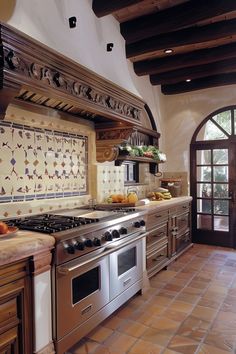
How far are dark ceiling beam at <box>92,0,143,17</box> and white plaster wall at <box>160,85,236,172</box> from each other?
98.0 inches

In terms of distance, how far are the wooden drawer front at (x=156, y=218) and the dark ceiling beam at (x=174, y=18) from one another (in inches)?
81.7

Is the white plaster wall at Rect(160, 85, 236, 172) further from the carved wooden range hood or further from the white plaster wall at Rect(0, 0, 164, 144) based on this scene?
the carved wooden range hood

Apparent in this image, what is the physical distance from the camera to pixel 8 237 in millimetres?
1590

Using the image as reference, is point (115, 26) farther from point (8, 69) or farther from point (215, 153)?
point (215, 153)

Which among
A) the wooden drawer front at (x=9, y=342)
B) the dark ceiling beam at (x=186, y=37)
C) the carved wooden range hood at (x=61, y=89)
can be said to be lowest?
the wooden drawer front at (x=9, y=342)

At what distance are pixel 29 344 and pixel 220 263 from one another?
2.94 metres

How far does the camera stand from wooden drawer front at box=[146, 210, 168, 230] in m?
3.08

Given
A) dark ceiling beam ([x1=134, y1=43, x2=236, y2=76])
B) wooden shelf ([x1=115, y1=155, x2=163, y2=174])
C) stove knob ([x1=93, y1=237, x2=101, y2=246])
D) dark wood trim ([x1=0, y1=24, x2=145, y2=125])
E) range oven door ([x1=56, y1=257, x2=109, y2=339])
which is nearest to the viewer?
dark wood trim ([x1=0, y1=24, x2=145, y2=125])

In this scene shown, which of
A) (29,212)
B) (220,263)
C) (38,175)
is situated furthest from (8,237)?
(220,263)

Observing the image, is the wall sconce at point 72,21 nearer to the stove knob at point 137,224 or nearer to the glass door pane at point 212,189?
the stove knob at point 137,224

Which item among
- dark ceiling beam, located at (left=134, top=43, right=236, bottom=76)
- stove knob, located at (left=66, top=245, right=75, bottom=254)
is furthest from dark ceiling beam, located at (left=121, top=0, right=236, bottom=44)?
stove knob, located at (left=66, top=245, right=75, bottom=254)

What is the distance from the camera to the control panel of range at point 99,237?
5.98 ft

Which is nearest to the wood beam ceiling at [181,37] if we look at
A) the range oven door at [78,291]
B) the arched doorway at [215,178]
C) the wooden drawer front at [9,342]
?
the arched doorway at [215,178]

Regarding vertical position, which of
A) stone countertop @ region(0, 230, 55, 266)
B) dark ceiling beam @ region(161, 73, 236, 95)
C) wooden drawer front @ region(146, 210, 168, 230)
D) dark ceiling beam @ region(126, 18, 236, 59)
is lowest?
wooden drawer front @ region(146, 210, 168, 230)
